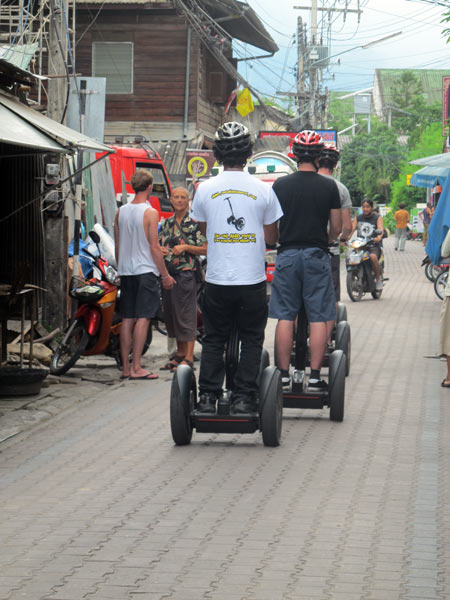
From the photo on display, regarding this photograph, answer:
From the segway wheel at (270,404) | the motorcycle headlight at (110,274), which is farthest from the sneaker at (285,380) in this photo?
the motorcycle headlight at (110,274)

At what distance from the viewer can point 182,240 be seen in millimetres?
11305

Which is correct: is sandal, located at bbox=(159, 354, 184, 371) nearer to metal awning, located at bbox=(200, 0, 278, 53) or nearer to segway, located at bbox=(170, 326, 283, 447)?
segway, located at bbox=(170, 326, 283, 447)

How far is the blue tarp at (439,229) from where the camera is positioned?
38.1 feet

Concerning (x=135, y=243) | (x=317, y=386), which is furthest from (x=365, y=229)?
(x=317, y=386)

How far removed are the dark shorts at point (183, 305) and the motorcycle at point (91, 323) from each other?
0.58 meters

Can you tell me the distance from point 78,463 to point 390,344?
25.0 ft

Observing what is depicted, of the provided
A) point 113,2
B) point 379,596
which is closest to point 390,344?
point 379,596

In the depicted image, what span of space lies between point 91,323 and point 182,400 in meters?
3.99

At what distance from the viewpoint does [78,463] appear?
7434 mm

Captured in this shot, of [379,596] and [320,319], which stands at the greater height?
[320,319]

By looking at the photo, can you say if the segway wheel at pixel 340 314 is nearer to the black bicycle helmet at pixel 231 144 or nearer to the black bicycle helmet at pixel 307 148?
the black bicycle helmet at pixel 307 148

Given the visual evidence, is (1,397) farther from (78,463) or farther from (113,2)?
(113,2)

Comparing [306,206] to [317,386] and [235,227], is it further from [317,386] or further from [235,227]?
[317,386]

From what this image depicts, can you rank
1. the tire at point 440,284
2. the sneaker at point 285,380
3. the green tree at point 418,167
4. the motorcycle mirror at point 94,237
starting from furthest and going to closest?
the green tree at point 418,167, the tire at point 440,284, the motorcycle mirror at point 94,237, the sneaker at point 285,380
